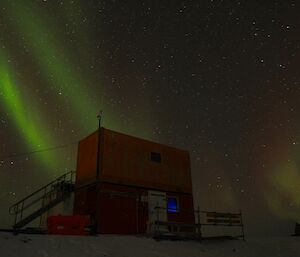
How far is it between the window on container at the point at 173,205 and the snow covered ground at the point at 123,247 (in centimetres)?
542

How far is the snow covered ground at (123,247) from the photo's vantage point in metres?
11.2

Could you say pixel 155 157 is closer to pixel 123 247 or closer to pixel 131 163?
pixel 131 163

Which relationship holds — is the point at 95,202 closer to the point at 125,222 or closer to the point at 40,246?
the point at 125,222

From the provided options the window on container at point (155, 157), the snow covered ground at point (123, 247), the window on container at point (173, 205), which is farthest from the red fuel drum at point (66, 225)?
the window on container at point (155, 157)

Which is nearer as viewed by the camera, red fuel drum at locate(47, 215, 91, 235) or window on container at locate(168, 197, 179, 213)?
red fuel drum at locate(47, 215, 91, 235)

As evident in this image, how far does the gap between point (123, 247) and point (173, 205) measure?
11043mm

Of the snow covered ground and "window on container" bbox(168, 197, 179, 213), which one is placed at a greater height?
"window on container" bbox(168, 197, 179, 213)

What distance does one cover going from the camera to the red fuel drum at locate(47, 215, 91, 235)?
16953mm

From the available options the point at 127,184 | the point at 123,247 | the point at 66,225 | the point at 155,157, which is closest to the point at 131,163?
the point at 127,184

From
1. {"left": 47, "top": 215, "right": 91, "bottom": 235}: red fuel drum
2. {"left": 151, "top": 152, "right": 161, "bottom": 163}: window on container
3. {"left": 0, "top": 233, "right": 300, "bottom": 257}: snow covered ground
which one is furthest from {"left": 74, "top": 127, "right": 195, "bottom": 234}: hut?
{"left": 0, "top": 233, "right": 300, "bottom": 257}: snow covered ground

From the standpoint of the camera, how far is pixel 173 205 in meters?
24.1

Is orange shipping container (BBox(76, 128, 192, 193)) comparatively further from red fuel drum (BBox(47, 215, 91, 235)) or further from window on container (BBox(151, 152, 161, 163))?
red fuel drum (BBox(47, 215, 91, 235))

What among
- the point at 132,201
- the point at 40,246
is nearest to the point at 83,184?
the point at 132,201

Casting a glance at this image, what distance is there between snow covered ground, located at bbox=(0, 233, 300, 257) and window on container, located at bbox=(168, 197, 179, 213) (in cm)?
542
